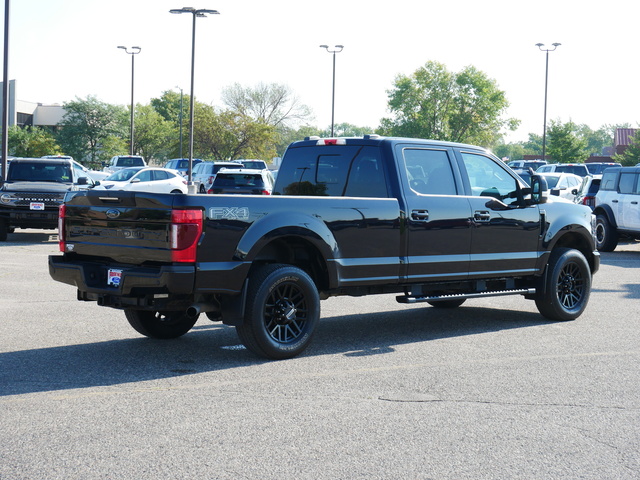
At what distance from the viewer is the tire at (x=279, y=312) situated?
284 inches

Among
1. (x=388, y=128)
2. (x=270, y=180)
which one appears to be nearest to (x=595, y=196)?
(x=270, y=180)

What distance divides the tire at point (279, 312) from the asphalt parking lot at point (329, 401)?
0.53 ft

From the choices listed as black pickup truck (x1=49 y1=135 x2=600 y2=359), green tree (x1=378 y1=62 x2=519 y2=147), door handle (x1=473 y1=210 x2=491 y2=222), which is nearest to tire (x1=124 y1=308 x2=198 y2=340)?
black pickup truck (x1=49 y1=135 x2=600 y2=359)

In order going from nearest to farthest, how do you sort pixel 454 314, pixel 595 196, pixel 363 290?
pixel 363 290, pixel 454 314, pixel 595 196

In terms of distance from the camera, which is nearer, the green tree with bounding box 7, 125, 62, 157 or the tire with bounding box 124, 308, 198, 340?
the tire with bounding box 124, 308, 198, 340

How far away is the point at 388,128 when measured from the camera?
93.9 meters

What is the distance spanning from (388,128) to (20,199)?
77.0m

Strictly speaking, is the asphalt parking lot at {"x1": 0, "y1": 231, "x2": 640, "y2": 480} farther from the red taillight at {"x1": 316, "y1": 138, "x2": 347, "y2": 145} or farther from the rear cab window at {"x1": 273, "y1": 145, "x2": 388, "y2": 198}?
the red taillight at {"x1": 316, "y1": 138, "x2": 347, "y2": 145}

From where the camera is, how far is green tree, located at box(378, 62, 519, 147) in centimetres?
9200

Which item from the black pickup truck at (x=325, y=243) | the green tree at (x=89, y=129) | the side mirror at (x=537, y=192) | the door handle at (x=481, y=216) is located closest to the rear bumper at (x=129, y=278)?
the black pickup truck at (x=325, y=243)

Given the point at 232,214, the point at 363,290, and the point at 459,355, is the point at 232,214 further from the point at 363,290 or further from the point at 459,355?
the point at 459,355

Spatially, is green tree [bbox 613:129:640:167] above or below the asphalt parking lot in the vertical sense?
above

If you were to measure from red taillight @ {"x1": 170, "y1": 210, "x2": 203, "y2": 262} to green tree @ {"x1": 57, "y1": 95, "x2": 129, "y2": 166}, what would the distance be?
69.3 meters

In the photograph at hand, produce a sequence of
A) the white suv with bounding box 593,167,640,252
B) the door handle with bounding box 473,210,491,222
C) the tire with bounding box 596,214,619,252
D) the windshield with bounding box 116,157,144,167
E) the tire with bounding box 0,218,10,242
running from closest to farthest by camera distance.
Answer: the door handle with bounding box 473,210,491,222
the tire with bounding box 0,218,10,242
the white suv with bounding box 593,167,640,252
the tire with bounding box 596,214,619,252
the windshield with bounding box 116,157,144,167
